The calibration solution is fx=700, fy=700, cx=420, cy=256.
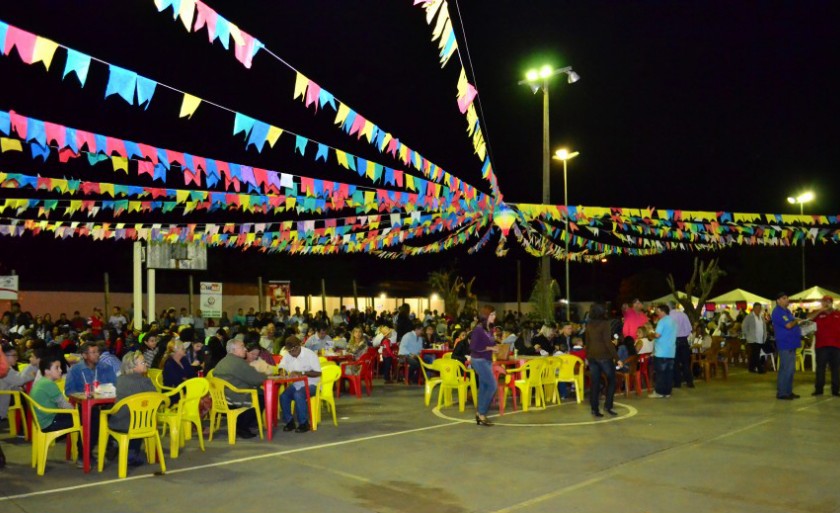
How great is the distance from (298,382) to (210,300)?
36.0ft

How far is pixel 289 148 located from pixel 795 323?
7.96m

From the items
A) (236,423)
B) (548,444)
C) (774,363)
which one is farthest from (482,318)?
(774,363)

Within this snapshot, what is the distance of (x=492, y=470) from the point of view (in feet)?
20.5

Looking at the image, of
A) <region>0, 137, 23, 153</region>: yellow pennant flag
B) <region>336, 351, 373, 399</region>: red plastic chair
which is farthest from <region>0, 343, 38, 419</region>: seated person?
<region>336, 351, 373, 399</region>: red plastic chair

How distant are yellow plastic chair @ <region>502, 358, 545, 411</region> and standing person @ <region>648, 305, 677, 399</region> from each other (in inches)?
85.8

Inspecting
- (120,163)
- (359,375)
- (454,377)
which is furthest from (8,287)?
(454,377)

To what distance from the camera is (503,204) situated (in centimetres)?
1318

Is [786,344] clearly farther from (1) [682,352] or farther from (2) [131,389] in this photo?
(2) [131,389]

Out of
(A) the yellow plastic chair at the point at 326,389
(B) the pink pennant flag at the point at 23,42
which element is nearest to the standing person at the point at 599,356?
(A) the yellow plastic chair at the point at 326,389

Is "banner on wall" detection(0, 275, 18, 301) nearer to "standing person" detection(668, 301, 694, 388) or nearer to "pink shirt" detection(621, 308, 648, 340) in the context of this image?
"pink shirt" detection(621, 308, 648, 340)

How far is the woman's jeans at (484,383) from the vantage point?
867 centimetres

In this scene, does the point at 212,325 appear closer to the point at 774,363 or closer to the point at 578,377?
the point at 578,377

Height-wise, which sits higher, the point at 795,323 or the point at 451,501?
the point at 795,323

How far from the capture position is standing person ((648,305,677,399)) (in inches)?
436
